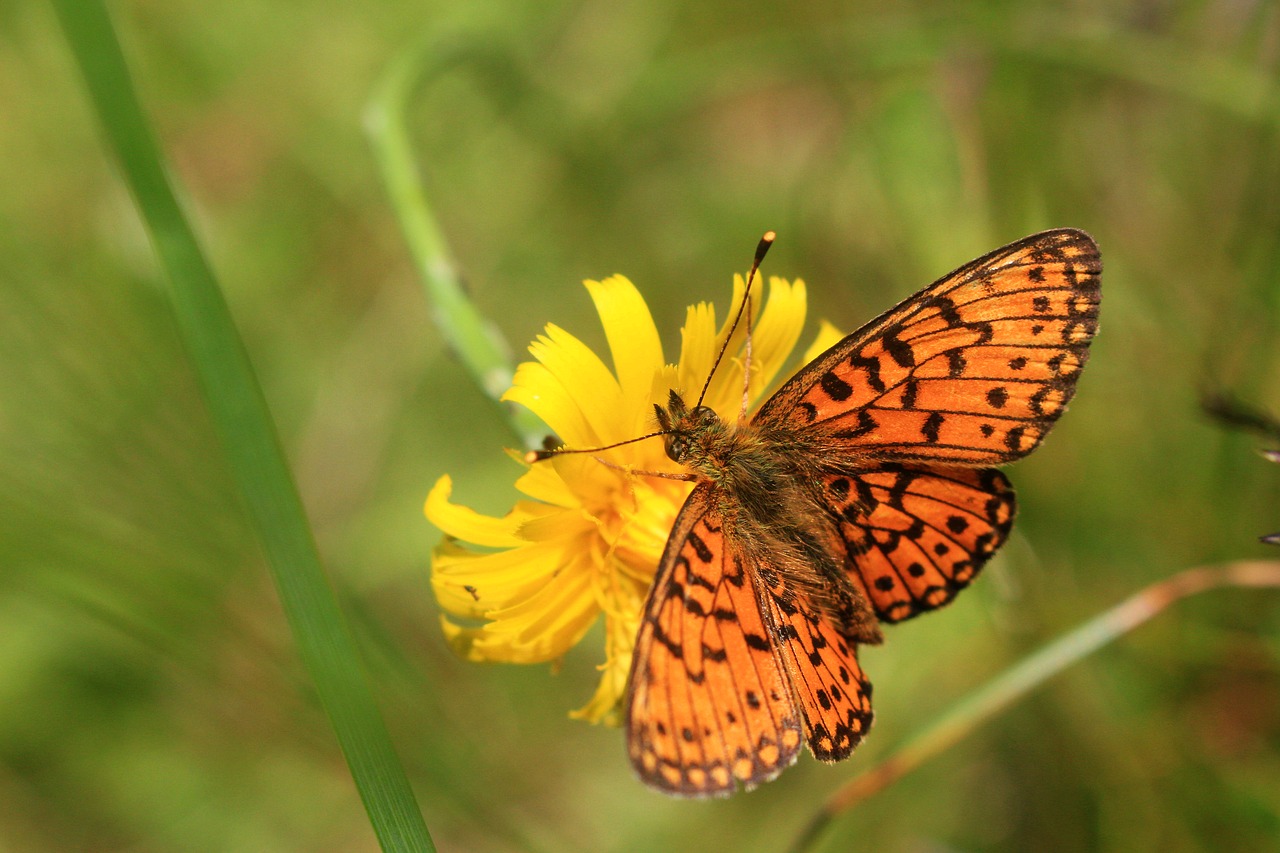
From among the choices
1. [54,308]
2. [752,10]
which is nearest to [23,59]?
[54,308]

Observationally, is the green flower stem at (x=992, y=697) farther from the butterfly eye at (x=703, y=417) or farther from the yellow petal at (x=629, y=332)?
the yellow petal at (x=629, y=332)

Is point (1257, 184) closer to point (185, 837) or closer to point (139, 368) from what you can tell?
point (139, 368)

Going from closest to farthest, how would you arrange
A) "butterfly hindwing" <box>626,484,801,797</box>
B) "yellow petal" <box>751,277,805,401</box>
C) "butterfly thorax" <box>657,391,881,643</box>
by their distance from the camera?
"butterfly hindwing" <box>626,484,801,797</box>
"butterfly thorax" <box>657,391,881,643</box>
"yellow petal" <box>751,277,805,401</box>

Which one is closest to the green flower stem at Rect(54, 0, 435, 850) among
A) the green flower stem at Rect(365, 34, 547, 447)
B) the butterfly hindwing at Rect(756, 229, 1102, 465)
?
the green flower stem at Rect(365, 34, 547, 447)

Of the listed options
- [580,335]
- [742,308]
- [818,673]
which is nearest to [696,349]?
[742,308]

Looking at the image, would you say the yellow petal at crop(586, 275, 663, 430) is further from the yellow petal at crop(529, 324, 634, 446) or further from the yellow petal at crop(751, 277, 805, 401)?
the yellow petal at crop(751, 277, 805, 401)

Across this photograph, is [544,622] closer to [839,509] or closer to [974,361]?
[839,509]
